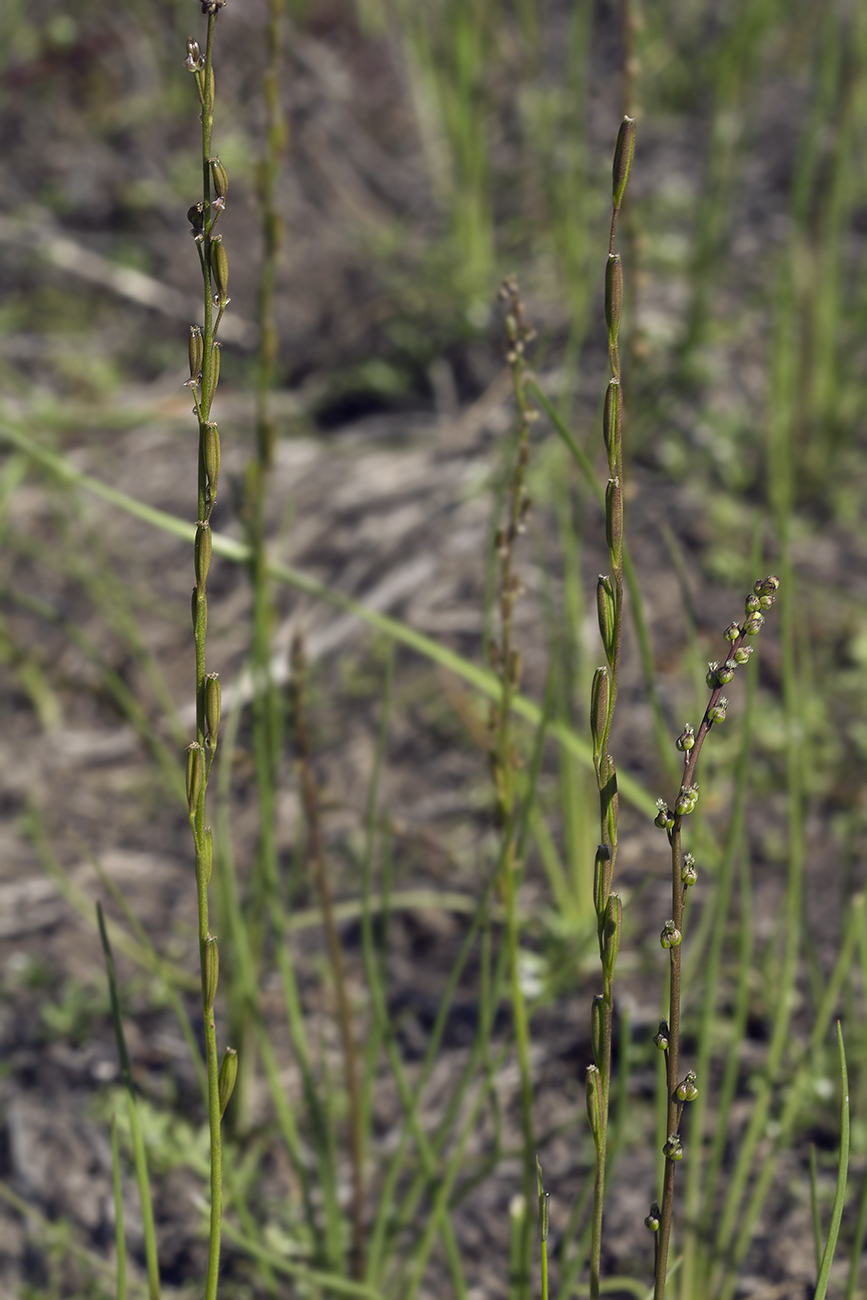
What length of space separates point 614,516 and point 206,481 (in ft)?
0.73

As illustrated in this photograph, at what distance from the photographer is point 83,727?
2.21 m

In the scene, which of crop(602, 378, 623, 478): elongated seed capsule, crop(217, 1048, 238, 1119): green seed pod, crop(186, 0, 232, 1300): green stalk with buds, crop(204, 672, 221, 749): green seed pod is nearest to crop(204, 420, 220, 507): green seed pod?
crop(186, 0, 232, 1300): green stalk with buds

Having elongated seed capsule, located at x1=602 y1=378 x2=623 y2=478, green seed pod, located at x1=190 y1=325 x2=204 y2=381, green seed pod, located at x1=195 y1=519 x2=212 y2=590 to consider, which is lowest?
green seed pod, located at x1=195 y1=519 x2=212 y2=590

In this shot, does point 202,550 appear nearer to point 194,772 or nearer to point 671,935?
point 194,772

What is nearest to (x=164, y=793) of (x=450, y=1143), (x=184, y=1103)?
(x=184, y=1103)

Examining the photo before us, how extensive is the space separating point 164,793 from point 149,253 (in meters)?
1.99

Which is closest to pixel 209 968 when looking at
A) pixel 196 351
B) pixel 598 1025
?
pixel 598 1025

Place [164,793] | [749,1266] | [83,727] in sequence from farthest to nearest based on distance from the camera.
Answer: [83,727] → [164,793] → [749,1266]

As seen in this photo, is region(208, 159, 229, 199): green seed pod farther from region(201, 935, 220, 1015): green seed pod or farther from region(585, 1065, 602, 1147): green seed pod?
region(585, 1065, 602, 1147): green seed pod

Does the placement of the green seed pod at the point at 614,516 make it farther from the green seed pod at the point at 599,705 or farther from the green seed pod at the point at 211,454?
the green seed pod at the point at 211,454

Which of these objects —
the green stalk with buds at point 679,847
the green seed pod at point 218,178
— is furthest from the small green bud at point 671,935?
the green seed pod at point 218,178

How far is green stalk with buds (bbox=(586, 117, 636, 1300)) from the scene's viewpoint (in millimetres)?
580

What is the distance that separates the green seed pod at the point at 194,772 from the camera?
1.98ft

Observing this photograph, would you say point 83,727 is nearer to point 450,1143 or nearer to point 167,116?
point 450,1143
